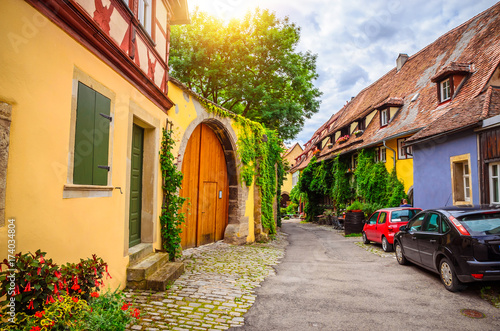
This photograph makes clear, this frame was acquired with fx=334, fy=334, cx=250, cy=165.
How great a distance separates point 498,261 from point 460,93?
10.00m

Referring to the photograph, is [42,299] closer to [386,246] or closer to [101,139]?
[101,139]

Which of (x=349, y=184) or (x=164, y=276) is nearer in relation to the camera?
(x=164, y=276)

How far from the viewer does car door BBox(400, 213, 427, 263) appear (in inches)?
274

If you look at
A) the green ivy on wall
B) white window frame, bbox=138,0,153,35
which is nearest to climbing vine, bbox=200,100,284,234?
white window frame, bbox=138,0,153,35

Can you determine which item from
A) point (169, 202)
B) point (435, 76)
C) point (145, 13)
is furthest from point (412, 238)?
point (435, 76)

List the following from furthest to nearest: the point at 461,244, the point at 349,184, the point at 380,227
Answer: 1. the point at 349,184
2. the point at 380,227
3. the point at 461,244

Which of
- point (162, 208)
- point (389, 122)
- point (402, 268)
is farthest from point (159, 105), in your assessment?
point (389, 122)

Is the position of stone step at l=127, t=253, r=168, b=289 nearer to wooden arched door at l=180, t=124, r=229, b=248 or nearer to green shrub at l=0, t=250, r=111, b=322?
green shrub at l=0, t=250, r=111, b=322

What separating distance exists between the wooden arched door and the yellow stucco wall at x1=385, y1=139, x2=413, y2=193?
899 centimetres

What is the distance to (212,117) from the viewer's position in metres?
9.71

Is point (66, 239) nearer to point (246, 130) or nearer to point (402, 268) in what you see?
point (402, 268)

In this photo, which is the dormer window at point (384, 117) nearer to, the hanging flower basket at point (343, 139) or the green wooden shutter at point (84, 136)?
the hanging flower basket at point (343, 139)

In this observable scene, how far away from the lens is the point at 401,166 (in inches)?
626

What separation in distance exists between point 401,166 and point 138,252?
13604 mm
